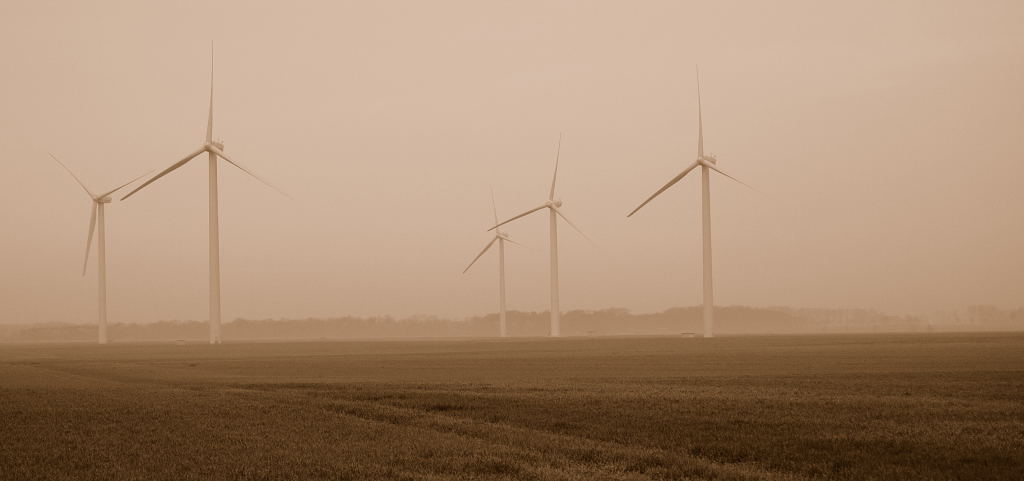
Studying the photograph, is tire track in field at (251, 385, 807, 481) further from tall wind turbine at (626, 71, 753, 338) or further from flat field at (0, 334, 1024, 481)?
tall wind turbine at (626, 71, 753, 338)

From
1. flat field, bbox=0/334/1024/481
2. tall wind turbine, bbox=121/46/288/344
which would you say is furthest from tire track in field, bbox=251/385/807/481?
tall wind turbine, bbox=121/46/288/344

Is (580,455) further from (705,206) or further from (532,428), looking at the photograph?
(705,206)

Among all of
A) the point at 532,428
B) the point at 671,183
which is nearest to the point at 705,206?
the point at 671,183

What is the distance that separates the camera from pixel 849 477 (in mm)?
16516

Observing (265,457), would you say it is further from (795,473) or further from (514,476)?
(795,473)

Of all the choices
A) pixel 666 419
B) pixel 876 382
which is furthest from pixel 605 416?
pixel 876 382

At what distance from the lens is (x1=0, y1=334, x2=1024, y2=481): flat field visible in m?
17.9

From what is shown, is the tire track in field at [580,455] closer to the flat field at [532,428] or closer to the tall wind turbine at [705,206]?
the flat field at [532,428]

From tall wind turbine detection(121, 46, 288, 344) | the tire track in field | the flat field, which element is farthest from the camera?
tall wind turbine detection(121, 46, 288, 344)

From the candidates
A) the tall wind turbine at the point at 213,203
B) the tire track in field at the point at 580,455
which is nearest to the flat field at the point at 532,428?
the tire track in field at the point at 580,455

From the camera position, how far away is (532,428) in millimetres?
23953

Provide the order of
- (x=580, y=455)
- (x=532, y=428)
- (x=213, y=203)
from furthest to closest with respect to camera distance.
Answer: (x=213, y=203) < (x=532, y=428) < (x=580, y=455)

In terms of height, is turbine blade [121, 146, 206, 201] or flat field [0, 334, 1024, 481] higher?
turbine blade [121, 146, 206, 201]

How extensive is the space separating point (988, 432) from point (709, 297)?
3991 inches
